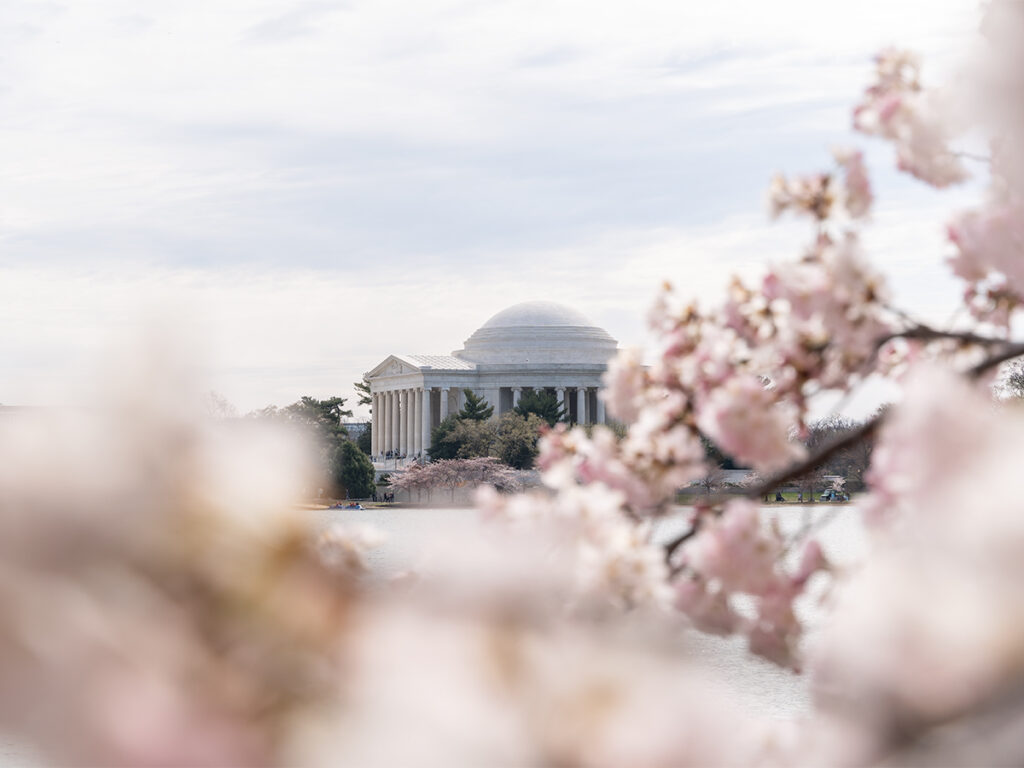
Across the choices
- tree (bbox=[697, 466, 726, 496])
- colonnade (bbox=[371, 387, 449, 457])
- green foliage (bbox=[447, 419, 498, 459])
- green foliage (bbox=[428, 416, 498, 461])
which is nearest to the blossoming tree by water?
tree (bbox=[697, 466, 726, 496])

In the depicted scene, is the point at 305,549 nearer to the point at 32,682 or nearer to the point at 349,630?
the point at 349,630

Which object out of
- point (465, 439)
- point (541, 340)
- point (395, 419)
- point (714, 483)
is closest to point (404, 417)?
point (395, 419)

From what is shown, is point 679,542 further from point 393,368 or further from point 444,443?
point 393,368

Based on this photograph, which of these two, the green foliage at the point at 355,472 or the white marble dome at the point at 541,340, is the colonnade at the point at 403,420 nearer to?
the white marble dome at the point at 541,340

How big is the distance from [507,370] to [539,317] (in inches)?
372

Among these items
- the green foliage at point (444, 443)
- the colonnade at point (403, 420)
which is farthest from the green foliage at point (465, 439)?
the colonnade at point (403, 420)

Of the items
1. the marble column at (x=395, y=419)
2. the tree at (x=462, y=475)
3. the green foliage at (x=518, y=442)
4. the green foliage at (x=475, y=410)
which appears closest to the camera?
the tree at (x=462, y=475)

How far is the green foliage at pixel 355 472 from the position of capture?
9181cm

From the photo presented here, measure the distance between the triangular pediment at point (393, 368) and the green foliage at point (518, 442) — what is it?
62.9 ft

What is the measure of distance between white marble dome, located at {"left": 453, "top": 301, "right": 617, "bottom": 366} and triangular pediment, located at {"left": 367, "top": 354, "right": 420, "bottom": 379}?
257 inches

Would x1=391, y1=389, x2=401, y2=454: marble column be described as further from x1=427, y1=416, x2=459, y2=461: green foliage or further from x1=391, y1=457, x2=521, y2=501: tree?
x1=391, y1=457, x2=521, y2=501: tree

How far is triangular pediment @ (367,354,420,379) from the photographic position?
11769 centimetres

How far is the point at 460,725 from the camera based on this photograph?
3.54ft

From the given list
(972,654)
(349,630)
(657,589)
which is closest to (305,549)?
(349,630)
